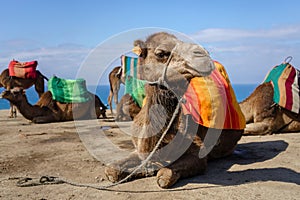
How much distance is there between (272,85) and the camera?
22.9 ft

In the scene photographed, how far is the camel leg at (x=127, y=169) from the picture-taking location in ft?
11.3

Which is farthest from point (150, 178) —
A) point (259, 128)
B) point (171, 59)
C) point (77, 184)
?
point (259, 128)

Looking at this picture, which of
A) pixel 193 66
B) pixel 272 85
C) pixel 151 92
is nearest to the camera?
pixel 193 66

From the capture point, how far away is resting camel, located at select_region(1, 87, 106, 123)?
9.54m

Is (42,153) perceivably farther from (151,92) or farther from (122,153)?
(151,92)

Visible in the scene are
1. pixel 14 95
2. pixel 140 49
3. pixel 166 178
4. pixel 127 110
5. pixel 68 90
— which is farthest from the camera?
pixel 68 90

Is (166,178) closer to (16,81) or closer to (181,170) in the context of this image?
(181,170)

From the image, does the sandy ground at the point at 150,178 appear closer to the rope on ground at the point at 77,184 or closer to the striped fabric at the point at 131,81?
the rope on ground at the point at 77,184

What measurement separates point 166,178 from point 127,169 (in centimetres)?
53

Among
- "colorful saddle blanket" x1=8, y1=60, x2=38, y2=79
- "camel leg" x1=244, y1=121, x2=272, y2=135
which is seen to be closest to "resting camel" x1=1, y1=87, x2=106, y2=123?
"colorful saddle blanket" x1=8, y1=60, x2=38, y2=79

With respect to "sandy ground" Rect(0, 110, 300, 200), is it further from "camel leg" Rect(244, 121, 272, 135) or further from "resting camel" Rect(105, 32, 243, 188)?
"camel leg" Rect(244, 121, 272, 135)

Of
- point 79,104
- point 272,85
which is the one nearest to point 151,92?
point 272,85

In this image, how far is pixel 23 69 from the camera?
494 inches

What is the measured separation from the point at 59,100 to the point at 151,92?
7535 millimetres
